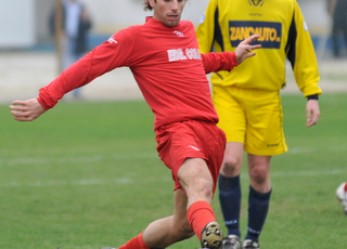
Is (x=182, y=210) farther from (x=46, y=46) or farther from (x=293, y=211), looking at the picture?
(x=46, y=46)

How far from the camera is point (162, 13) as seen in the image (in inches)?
292

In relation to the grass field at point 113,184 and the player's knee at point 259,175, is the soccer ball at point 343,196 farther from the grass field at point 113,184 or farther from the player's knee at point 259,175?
the player's knee at point 259,175

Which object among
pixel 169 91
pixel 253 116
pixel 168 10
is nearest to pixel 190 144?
pixel 169 91

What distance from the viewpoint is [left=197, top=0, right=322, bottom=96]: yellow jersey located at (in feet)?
29.0

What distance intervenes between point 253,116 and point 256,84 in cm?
25

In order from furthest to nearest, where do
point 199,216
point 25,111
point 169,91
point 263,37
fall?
point 263,37
point 169,91
point 25,111
point 199,216

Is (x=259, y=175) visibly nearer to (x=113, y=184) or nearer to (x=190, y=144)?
(x=190, y=144)

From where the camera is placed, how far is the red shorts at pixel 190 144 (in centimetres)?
712

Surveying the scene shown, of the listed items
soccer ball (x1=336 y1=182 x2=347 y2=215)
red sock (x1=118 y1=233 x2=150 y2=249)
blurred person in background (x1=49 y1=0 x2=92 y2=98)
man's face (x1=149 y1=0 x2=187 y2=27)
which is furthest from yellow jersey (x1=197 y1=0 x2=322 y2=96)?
blurred person in background (x1=49 y1=0 x2=92 y2=98)

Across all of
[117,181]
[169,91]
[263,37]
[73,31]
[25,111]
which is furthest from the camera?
[73,31]

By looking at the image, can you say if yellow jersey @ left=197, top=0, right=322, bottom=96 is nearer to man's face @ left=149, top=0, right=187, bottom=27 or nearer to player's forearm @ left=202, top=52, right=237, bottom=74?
player's forearm @ left=202, top=52, right=237, bottom=74

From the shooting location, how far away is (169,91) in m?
7.36

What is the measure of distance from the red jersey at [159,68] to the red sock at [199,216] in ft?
2.32

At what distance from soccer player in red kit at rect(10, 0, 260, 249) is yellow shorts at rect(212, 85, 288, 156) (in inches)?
52.3
